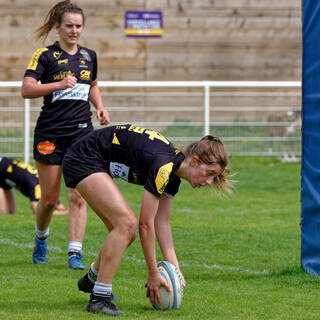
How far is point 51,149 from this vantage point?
731 cm

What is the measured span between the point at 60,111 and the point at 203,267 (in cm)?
179

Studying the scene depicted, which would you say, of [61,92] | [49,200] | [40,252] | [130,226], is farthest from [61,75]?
[130,226]

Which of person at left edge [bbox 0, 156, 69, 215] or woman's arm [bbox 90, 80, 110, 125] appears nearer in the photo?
woman's arm [bbox 90, 80, 110, 125]

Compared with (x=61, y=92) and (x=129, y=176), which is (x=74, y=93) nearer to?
(x=61, y=92)

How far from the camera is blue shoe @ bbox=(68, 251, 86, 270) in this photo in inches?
282

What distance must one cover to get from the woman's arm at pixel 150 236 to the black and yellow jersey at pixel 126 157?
0.11 m

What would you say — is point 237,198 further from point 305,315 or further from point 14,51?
point 14,51

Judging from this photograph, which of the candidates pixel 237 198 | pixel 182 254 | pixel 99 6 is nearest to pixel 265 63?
pixel 99 6

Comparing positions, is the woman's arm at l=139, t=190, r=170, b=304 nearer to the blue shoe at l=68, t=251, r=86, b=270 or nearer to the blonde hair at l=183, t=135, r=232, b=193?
the blonde hair at l=183, t=135, r=232, b=193

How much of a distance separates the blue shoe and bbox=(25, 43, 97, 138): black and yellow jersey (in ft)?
3.32

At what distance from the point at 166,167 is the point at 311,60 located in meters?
2.16

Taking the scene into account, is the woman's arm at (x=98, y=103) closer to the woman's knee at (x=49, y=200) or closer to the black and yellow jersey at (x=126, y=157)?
the woman's knee at (x=49, y=200)

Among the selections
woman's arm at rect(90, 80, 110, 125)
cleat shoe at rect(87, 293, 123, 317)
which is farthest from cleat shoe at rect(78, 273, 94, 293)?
woman's arm at rect(90, 80, 110, 125)

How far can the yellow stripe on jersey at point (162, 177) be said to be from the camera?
522 cm
